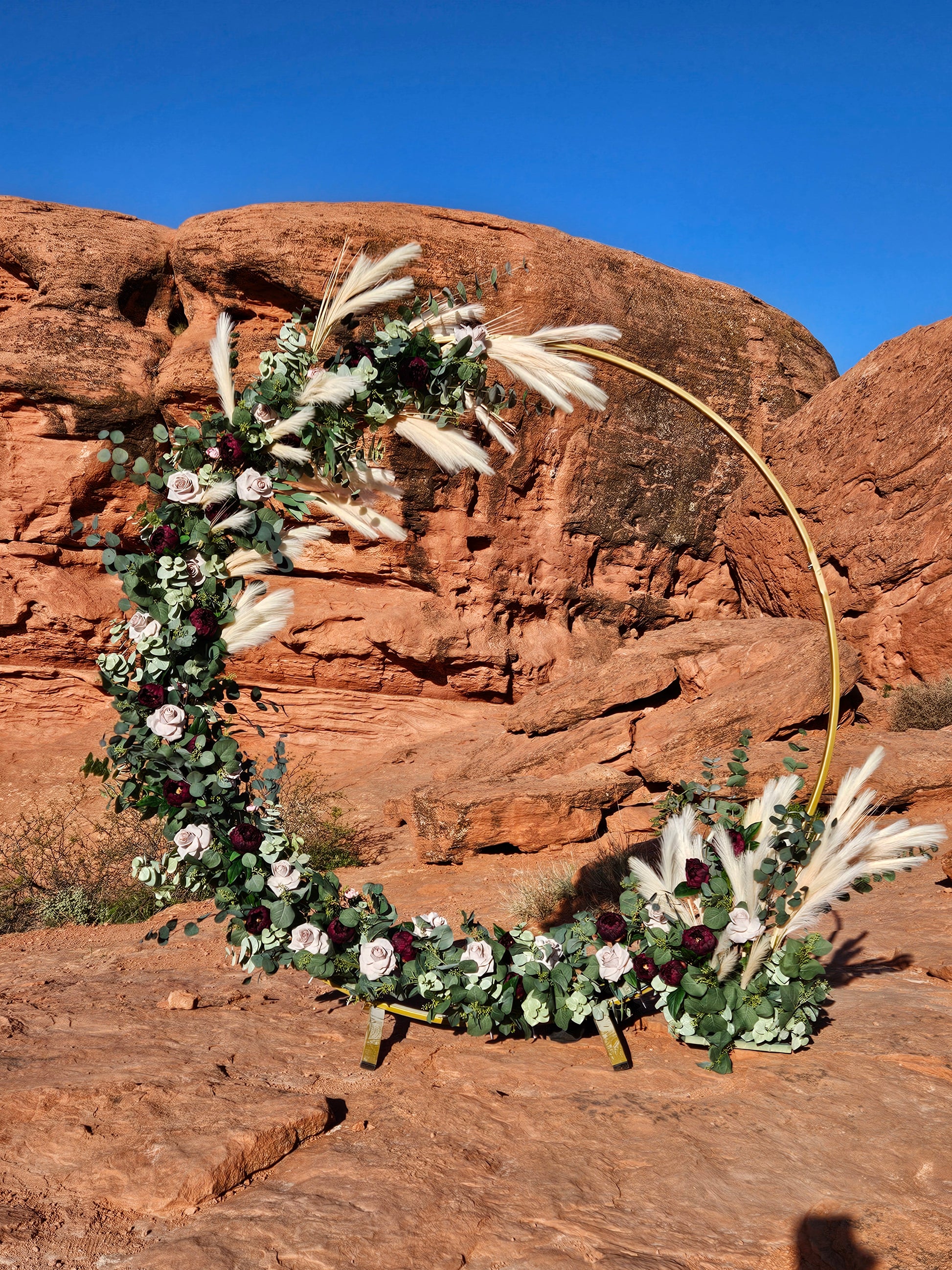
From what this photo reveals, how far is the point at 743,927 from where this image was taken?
3.56 meters

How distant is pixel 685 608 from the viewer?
1286cm

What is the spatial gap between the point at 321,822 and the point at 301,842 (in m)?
5.92

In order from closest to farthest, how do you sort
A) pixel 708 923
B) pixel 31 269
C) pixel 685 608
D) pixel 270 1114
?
pixel 270 1114
pixel 708 923
pixel 31 269
pixel 685 608

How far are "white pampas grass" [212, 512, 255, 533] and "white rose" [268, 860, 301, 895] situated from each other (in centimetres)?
141

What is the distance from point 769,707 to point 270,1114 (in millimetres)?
7025

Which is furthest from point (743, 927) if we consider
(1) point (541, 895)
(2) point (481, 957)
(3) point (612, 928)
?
(1) point (541, 895)

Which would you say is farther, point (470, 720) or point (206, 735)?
point (470, 720)

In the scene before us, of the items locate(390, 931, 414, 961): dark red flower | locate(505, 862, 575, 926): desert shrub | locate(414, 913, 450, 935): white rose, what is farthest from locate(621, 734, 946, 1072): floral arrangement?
locate(505, 862, 575, 926): desert shrub

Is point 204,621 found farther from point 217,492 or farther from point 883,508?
point 883,508

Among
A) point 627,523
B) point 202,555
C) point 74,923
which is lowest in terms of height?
point 74,923

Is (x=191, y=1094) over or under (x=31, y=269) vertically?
under

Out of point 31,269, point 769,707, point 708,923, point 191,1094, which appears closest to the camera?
point 191,1094

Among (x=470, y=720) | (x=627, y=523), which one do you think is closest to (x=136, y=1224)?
(x=470, y=720)

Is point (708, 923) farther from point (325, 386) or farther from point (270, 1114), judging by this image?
point (325, 386)
